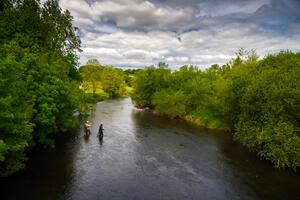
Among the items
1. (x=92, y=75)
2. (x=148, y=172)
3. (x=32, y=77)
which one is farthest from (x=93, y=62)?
(x=148, y=172)

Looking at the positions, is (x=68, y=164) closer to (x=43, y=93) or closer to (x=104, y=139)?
(x=43, y=93)

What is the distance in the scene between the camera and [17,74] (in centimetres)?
2745

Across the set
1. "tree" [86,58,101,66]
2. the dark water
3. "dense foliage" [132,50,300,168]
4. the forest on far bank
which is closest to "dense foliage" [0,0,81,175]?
the forest on far bank

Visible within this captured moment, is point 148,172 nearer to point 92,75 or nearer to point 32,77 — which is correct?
point 32,77

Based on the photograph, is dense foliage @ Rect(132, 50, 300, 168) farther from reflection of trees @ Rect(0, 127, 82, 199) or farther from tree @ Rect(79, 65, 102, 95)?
tree @ Rect(79, 65, 102, 95)

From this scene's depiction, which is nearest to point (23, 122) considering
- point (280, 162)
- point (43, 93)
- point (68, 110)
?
point (43, 93)

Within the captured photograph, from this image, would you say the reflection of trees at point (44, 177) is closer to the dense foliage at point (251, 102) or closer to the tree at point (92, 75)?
the dense foliage at point (251, 102)

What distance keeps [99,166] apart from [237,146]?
868 inches

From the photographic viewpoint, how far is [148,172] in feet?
105

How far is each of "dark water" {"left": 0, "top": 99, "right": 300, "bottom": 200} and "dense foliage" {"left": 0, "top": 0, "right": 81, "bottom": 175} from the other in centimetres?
276

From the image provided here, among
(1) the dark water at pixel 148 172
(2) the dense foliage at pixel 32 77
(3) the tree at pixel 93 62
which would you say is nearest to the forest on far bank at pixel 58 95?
(2) the dense foliage at pixel 32 77

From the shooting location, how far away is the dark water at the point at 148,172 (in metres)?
26.6

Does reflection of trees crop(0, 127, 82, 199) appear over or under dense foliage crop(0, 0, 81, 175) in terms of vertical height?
under

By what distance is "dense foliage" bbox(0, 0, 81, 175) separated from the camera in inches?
1005
